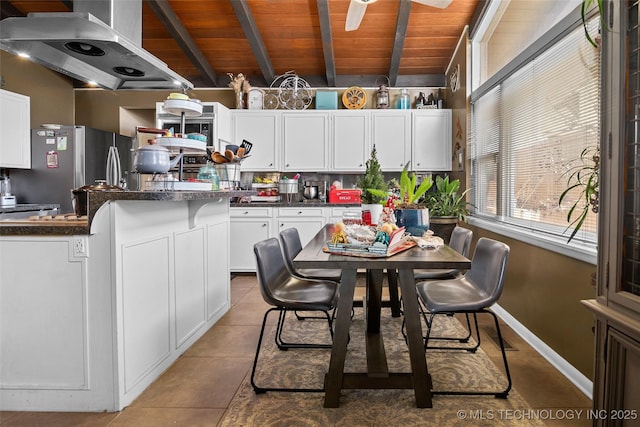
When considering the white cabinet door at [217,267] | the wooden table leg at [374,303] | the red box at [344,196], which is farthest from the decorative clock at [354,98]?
the wooden table leg at [374,303]

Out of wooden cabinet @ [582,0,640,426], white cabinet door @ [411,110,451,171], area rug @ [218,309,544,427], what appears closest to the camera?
wooden cabinet @ [582,0,640,426]

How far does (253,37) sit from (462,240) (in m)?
3.64

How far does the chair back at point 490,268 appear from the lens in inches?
83.7

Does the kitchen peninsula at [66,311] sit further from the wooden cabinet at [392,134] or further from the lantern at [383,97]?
the lantern at [383,97]

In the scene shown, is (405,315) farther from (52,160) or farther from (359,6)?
(52,160)

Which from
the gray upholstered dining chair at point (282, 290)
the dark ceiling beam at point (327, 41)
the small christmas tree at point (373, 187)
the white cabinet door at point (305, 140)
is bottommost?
the gray upholstered dining chair at point (282, 290)

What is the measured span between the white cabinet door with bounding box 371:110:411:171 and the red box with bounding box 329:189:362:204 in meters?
0.60

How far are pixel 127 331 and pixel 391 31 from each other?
464 cm

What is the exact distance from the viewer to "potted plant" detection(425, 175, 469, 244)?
428cm

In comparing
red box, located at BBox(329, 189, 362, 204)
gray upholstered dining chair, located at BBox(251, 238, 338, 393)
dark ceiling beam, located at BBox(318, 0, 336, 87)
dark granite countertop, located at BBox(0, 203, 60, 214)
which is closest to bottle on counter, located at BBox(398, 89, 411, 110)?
dark ceiling beam, located at BBox(318, 0, 336, 87)

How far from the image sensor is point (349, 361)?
99.5 inches

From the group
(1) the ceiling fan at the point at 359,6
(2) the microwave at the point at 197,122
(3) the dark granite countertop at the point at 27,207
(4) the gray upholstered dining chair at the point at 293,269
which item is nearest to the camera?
(4) the gray upholstered dining chair at the point at 293,269

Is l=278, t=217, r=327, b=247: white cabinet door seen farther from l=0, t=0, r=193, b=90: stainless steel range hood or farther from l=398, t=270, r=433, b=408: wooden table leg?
l=398, t=270, r=433, b=408: wooden table leg

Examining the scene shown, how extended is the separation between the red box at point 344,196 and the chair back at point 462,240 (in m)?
2.36
